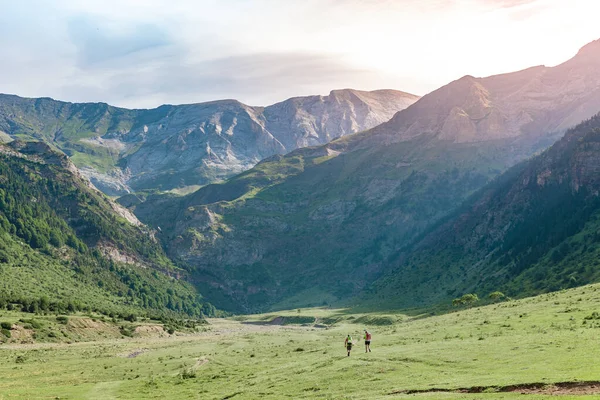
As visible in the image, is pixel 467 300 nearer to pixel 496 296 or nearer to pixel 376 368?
pixel 496 296

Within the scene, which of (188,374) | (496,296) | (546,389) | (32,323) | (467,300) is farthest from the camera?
(467,300)

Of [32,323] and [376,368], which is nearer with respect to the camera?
[376,368]

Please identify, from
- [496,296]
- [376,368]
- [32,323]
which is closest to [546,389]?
[376,368]

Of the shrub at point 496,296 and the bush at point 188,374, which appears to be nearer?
the bush at point 188,374

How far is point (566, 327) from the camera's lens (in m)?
70.5

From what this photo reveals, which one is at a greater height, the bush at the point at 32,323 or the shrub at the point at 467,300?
the bush at the point at 32,323

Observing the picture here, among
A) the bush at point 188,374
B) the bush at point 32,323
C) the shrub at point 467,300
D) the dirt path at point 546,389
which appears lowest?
the shrub at point 467,300

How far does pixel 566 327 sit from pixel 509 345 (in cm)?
1114

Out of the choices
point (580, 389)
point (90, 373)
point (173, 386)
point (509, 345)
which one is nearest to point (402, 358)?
point (509, 345)

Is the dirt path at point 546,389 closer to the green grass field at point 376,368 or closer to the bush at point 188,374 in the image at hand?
the green grass field at point 376,368

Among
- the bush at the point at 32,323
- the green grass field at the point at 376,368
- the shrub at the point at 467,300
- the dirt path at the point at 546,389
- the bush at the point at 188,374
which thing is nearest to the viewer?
the dirt path at the point at 546,389

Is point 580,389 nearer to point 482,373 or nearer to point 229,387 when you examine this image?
point 482,373

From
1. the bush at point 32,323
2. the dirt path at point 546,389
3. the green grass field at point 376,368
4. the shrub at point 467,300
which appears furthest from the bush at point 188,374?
the shrub at point 467,300

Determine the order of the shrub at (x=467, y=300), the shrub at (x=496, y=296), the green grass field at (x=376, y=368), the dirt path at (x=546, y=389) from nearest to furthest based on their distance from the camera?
1. the dirt path at (x=546, y=389)
2. the green grass field at (x=376, y=368)
3. the shrub at (x=496, y=296)
4. the shrub at (x=467, y=300)
